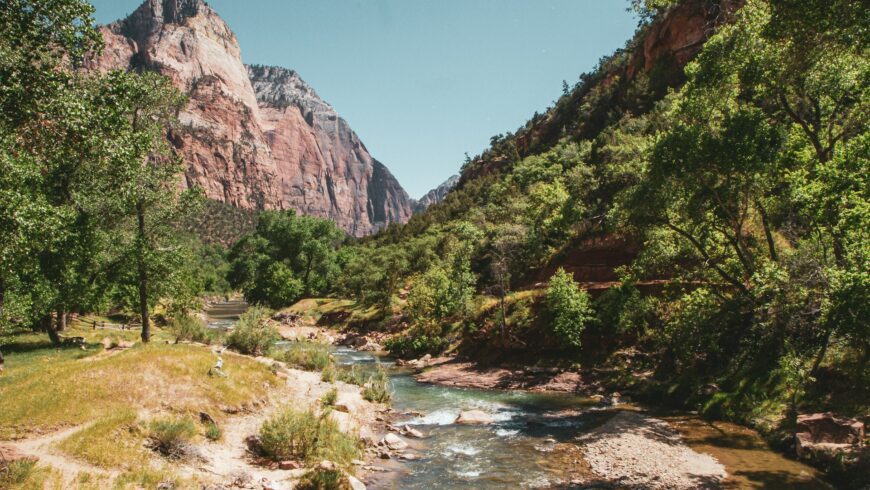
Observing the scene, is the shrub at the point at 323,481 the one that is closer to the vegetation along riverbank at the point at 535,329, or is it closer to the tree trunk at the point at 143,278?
the vegetation along riverbank at the point at 535,329

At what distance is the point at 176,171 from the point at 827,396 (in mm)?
31611

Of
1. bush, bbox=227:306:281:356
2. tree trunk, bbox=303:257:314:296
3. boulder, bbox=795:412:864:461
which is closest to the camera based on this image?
boulder, bbox=795:412:864:461

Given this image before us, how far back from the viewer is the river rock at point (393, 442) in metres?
17.3

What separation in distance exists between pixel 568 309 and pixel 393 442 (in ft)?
53.5

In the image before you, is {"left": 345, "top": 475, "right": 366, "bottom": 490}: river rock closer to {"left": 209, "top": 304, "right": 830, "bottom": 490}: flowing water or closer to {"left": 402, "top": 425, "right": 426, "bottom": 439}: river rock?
{"left": 209, "top": 304, "right": 830, "bottom": 490}: flowing water

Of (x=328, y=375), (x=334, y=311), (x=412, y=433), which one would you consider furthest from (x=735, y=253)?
(x=334, y=311)

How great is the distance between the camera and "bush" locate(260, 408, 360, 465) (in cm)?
1469

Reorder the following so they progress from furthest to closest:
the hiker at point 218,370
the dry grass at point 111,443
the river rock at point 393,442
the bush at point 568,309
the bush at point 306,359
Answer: the bush at point 568,309 < the bush at point 306,359 < the hiker at point 218,370 < the river rock at point 393,442 < the dry grass at point 111,443

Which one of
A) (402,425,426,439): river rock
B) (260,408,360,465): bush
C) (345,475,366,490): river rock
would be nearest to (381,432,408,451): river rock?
(402,425,426,439): river rock

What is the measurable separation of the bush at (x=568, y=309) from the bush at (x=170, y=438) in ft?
72.6

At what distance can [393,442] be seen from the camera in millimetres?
17641

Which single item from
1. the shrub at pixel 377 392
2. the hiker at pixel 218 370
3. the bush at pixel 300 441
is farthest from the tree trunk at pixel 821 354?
the hiker at pixel 218 370

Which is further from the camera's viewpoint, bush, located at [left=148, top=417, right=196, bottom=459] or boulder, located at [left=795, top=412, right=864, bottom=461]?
boulder, located at [left=795, top=412, right=864, bottom=461]

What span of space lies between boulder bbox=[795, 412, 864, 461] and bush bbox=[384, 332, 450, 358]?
26.7 meters
